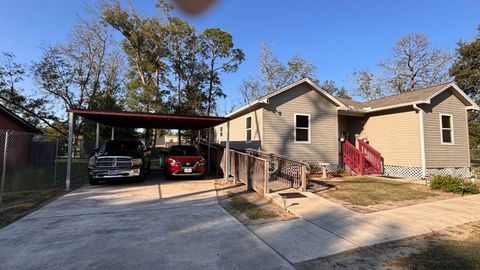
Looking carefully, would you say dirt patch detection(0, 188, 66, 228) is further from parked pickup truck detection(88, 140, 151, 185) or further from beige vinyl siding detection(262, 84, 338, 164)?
beige vinyl siding detection(262, 84, 338, 164)

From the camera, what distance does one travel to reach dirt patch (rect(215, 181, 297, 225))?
569 cm

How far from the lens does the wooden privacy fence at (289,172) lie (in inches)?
325

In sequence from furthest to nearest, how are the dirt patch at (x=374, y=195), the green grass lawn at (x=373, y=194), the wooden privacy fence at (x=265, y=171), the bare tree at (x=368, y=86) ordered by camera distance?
1. the bare tree at (x=368, y=86)
2. the wooden privacy fence at (x=265, y=171)
3. the green grass lawn at (x=373, y=194)
4. the dirt patch at (x=374, y=195)

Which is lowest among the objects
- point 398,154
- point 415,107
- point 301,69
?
point 398,154

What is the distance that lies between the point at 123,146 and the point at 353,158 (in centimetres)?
1109

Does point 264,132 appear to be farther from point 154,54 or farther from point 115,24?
point 115,24

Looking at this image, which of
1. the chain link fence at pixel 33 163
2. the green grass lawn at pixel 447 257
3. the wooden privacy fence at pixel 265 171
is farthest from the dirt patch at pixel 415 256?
the chain link fence at pixel 33 163

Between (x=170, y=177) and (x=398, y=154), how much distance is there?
1103 centimetres

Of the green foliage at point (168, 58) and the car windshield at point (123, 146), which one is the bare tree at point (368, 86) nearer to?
the green foliage at point (168, 58)

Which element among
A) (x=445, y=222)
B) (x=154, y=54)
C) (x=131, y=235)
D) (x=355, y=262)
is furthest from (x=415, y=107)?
(x=154, y=54)

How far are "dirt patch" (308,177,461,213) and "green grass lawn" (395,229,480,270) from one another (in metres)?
2.15

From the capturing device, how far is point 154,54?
26.1 meters

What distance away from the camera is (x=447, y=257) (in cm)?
365

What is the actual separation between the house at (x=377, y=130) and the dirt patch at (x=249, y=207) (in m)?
4.27
